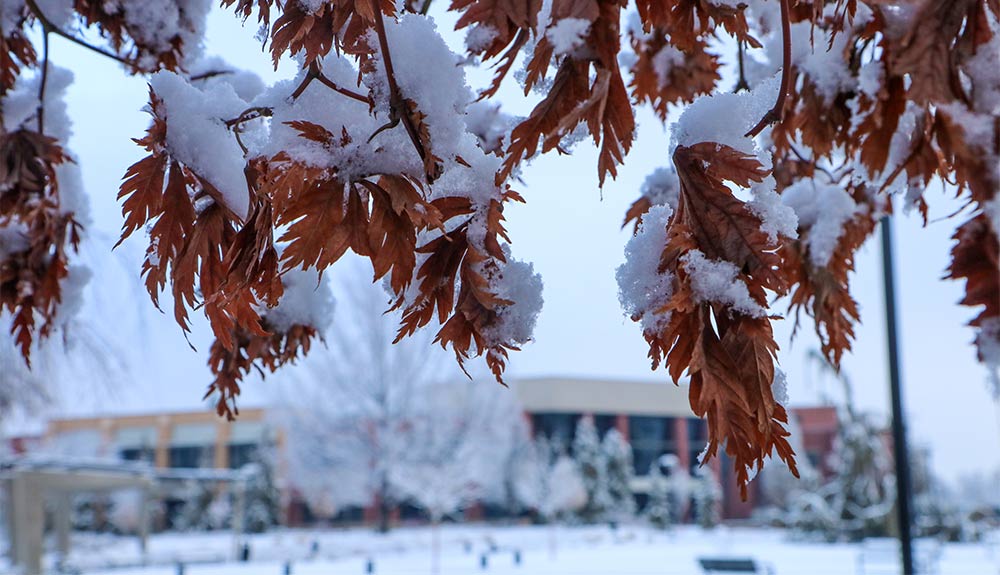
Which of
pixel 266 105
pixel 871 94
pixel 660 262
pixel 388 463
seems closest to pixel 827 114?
pixel 871 94

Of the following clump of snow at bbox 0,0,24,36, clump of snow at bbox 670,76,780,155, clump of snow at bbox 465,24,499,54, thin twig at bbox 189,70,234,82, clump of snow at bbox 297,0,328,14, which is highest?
clump of snow at bbox 0,0,24,36

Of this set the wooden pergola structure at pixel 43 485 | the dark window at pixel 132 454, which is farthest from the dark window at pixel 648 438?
the wooden pergola structure at pixel 43 485

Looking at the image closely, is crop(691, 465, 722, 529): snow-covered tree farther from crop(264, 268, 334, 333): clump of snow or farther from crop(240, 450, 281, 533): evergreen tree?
crop(264, 268, 334, 333): clump of snow

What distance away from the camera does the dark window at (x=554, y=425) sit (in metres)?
39.1

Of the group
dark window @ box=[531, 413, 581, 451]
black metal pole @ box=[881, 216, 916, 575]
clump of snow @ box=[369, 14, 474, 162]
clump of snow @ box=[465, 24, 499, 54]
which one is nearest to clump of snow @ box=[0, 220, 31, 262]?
clump of snow @ box=[369, 14, 474, 162]

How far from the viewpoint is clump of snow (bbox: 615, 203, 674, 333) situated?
1037 millimetres

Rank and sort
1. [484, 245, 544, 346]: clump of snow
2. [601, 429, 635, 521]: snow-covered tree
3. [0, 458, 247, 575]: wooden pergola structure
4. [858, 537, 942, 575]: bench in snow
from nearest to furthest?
[484, 245, 544, 346]: clump of snow
[0, 458, 247, 575]: wooden pergola structure
[858, 537, 942, 575]: bench in snow
[601, 429, 635, 521]: snow-covered tree

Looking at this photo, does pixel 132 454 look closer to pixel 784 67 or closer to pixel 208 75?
pixel 208 75

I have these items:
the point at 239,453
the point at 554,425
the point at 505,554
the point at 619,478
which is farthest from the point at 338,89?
the point at 239,453

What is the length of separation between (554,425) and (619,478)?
3.87 metres

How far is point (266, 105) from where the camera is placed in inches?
48.3

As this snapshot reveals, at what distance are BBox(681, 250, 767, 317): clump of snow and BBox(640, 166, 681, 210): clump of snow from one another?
949 mm

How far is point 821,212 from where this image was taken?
2.16 metres

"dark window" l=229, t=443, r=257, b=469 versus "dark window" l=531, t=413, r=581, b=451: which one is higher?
"dark window" l=531, t=413, r=581, b=451
